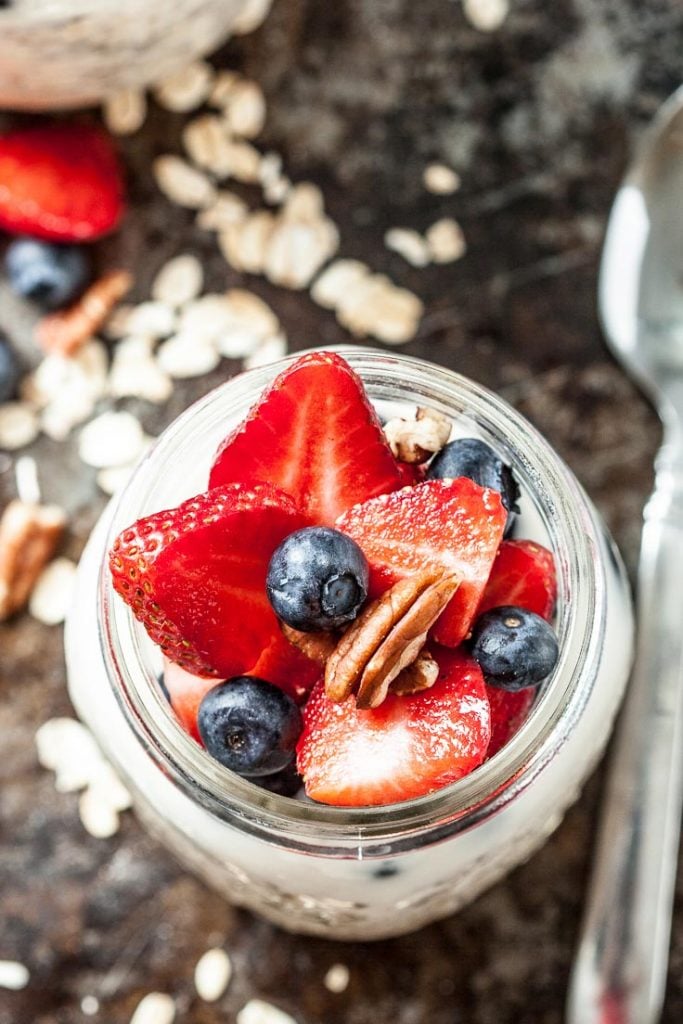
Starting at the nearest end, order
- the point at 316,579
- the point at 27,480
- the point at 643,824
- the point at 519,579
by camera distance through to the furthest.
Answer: the point at 316,579
the point at 519,579
the point at 643,824
the point at 27,480

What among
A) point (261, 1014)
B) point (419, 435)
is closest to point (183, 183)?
point (419, 435)

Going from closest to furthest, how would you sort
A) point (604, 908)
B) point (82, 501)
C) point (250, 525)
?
point (250, 525) → point (604, 908) → point (82, 501)

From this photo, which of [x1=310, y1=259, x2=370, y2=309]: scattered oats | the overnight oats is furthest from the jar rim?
[x1=310, y1=259, x2=370, y2=309]: scattered oats

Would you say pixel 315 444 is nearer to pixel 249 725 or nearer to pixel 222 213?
pixel 249 725

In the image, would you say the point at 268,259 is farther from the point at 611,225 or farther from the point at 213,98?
the point at 611,225

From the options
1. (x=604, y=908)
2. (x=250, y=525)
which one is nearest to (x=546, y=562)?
(x=250, y=525)
